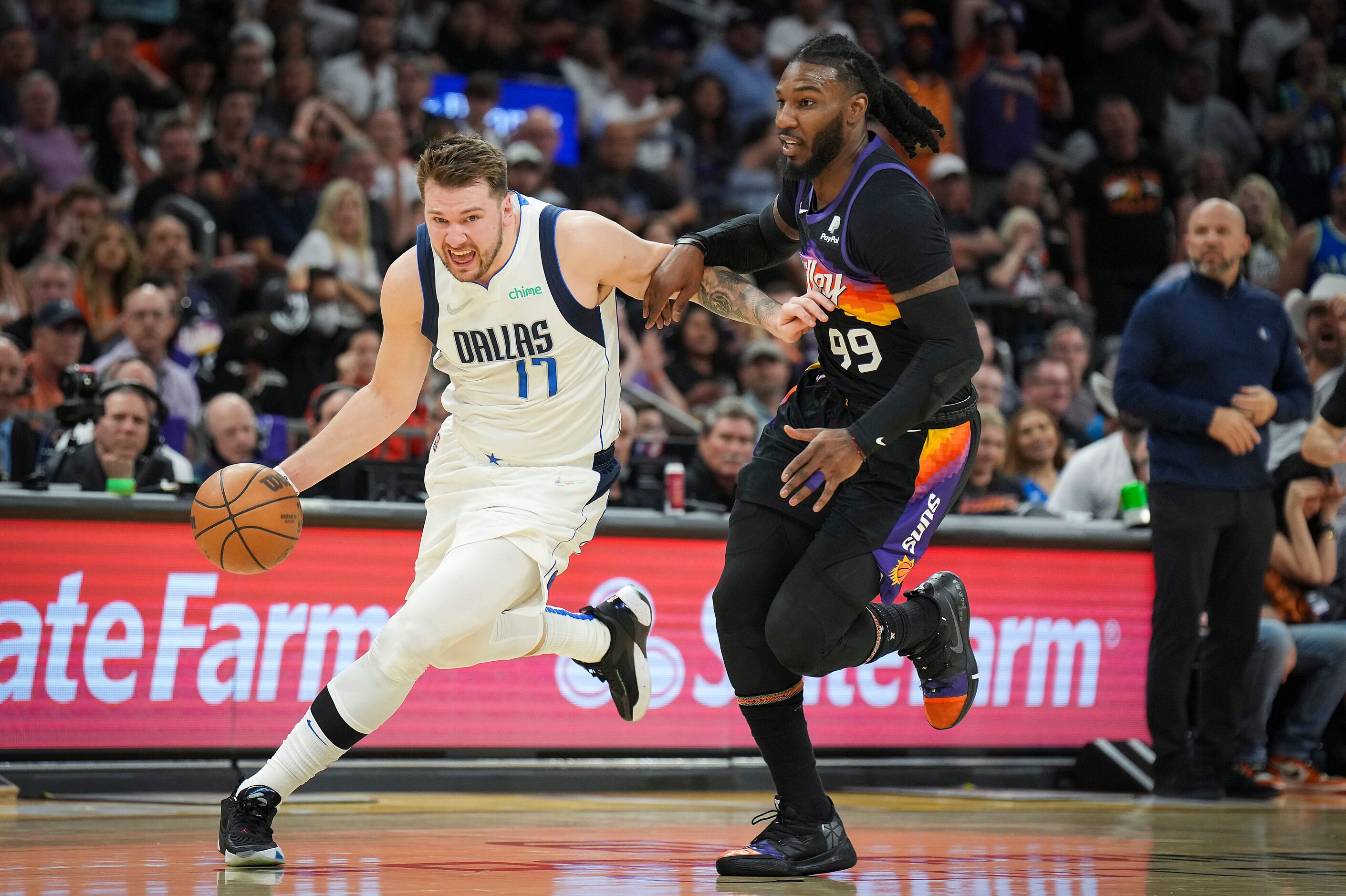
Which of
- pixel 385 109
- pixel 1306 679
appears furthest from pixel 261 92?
pixel 1306 679

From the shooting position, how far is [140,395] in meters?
7.81

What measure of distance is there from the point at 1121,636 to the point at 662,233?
446cm

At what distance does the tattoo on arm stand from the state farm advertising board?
2686 millimetres

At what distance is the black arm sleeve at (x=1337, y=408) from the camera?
7.10 m

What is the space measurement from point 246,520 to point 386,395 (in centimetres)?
60

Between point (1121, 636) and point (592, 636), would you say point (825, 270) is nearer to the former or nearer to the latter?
point (592, 636)

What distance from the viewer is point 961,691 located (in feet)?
17.2

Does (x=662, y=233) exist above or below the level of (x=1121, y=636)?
above

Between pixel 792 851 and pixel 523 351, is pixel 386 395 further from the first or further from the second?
pixel 792 851

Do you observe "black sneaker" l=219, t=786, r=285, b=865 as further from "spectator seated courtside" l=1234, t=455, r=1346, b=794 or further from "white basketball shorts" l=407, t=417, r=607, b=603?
"spectator seated courtside" l=1234, t=455, r=1346, b=794

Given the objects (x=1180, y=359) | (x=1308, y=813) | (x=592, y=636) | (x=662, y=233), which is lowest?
(x=1308, y=813)

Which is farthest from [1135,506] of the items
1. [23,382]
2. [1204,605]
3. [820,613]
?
[23,382]

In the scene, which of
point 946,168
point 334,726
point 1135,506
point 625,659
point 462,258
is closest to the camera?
point 334,726

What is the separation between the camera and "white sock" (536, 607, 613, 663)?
536cm
